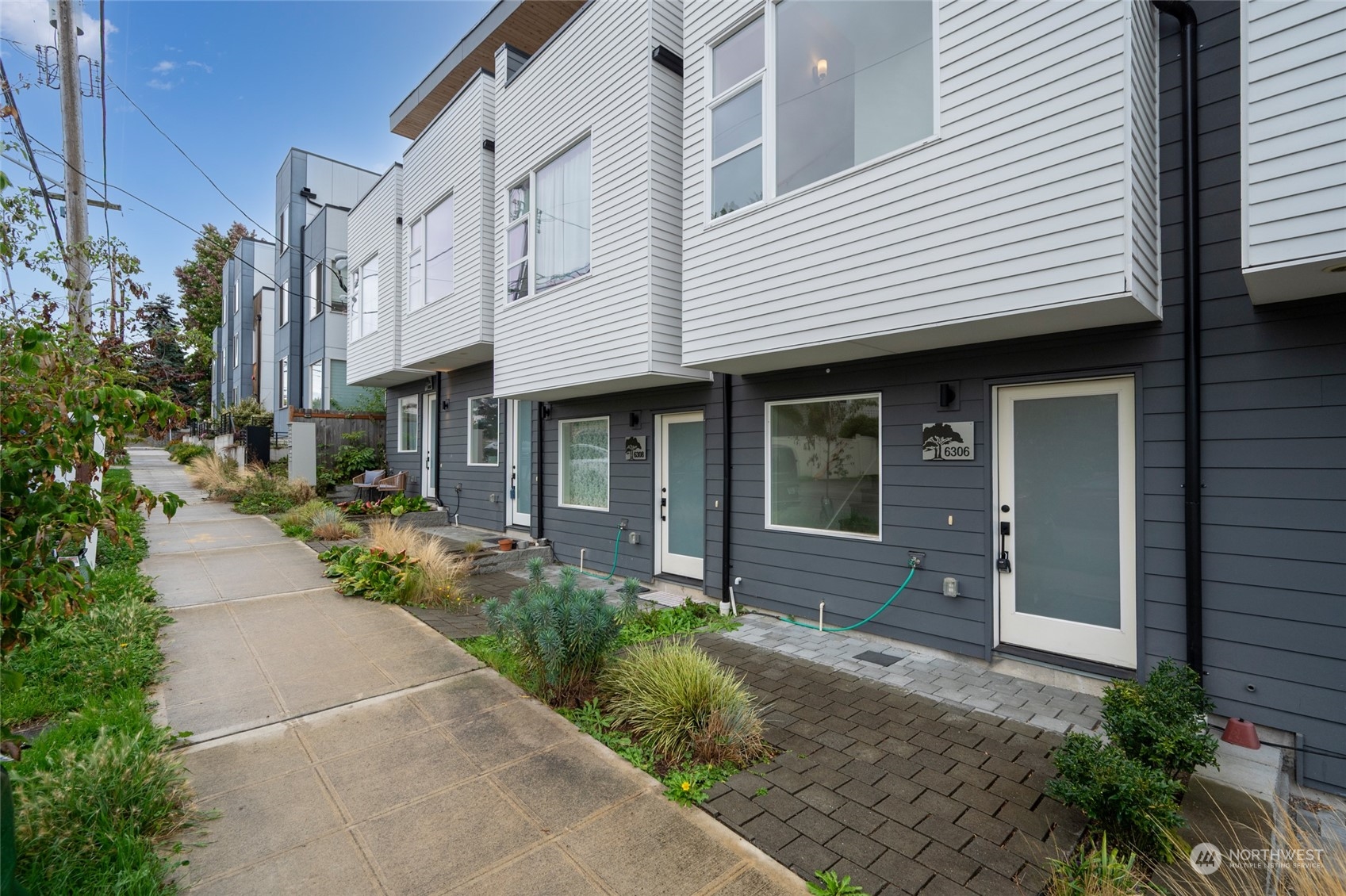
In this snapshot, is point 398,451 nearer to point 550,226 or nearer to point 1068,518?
point 550,226

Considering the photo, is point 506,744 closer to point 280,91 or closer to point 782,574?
point 782,574

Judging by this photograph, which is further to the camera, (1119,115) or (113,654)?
(113,654)

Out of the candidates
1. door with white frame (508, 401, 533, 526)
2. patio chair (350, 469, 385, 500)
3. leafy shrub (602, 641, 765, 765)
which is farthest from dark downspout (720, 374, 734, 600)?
patio chair (350, 469, 385, 500)

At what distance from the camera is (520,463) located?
10.1m

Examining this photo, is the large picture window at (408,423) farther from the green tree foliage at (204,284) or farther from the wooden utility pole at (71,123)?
the green tree foliage at (204,284)

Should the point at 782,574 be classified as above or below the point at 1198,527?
below

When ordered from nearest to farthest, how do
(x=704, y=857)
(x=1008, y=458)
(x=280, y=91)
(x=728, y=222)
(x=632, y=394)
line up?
(x=704, y=857)
(x=1008, y=458)
(x=728, y=222)
(x=632, y=394)
(x=280, y=91)

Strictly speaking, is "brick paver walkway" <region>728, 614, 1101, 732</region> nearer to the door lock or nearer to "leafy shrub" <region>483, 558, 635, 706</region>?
the door lock

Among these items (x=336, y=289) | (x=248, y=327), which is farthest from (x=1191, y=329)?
(x=248, y=327)

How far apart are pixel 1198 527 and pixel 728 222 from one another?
4.32m

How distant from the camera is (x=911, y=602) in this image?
4938 millimetres

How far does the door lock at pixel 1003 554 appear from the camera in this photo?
449cm

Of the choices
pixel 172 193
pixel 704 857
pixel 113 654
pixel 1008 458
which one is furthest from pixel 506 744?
pixel 172 193

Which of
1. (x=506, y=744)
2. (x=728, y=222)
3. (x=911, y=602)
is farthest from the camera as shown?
(x=728, y=222)
